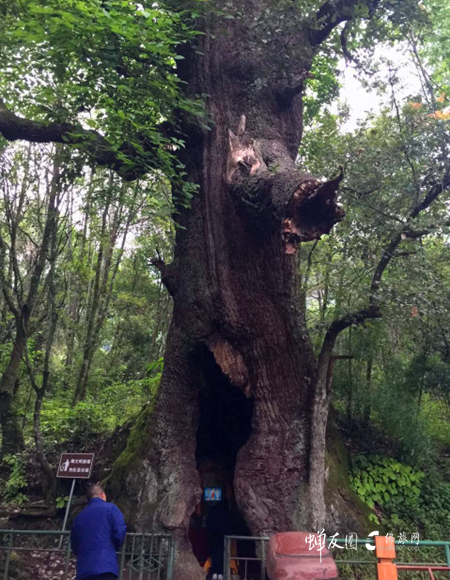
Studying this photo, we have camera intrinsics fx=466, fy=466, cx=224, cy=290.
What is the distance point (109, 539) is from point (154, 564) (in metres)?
1.60

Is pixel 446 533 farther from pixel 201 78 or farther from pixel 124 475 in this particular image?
pixel 201 78

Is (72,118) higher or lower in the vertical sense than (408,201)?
higher

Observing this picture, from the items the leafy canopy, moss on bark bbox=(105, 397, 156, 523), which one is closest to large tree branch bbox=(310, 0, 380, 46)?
the leafy canopy

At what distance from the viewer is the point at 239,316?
5.77 m

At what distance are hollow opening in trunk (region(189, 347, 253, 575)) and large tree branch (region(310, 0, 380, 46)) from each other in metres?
5.06

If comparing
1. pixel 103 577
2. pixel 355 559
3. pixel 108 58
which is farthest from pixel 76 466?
pixel 108 58

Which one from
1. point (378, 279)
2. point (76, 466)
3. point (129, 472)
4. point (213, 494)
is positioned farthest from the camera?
point (76, 466)

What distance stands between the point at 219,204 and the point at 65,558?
476 cm

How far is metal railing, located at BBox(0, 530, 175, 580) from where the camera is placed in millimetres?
4719

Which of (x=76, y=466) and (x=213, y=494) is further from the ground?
(x=76, y=466)

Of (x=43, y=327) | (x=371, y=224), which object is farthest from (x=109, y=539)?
(x=43, y=327)

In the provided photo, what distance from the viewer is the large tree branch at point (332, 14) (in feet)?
22.0

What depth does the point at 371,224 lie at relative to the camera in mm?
6781

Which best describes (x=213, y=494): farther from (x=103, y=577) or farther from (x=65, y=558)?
(x=103, y=577)
